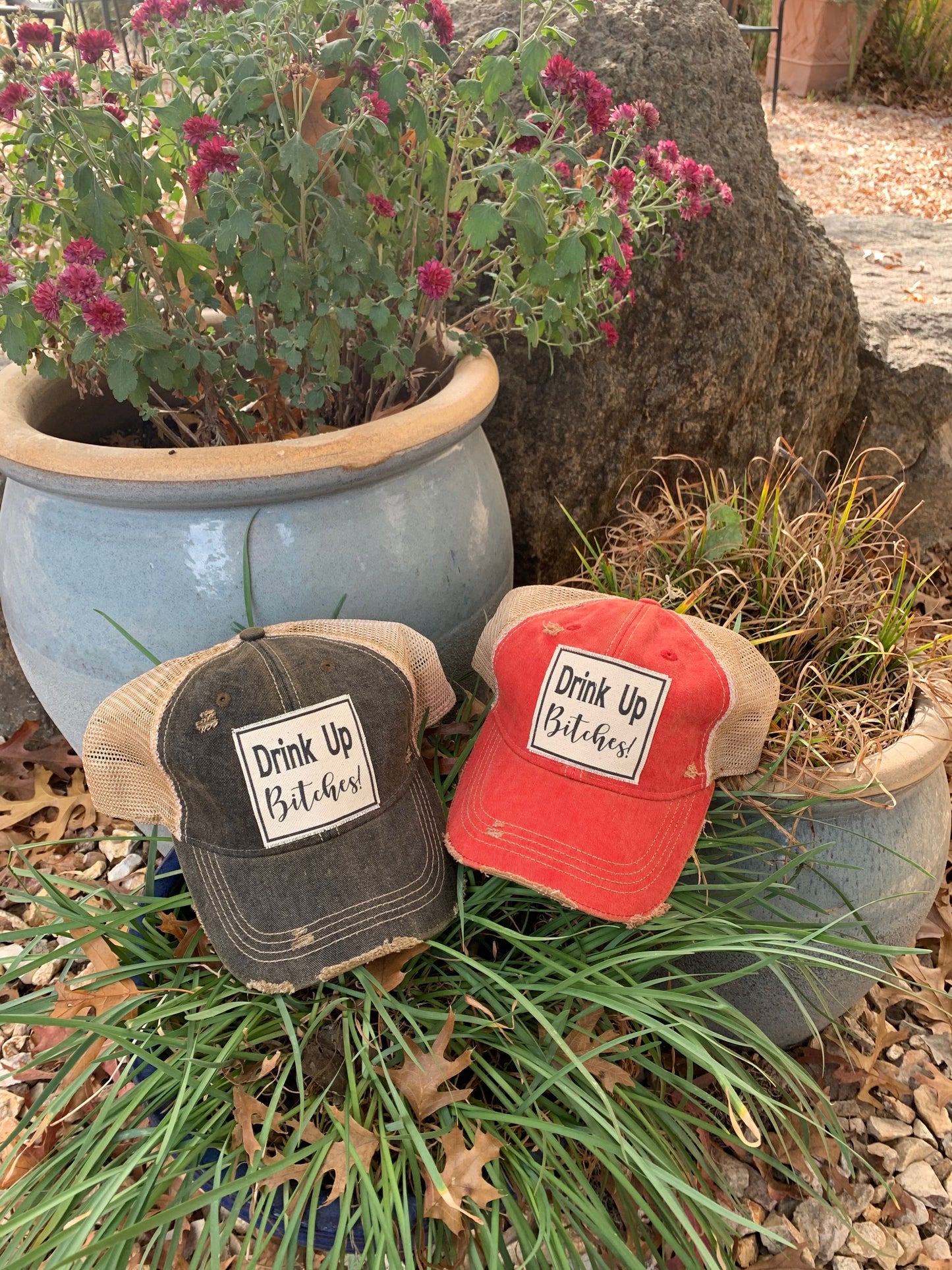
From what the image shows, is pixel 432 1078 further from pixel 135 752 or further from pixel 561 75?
pixel 561 75

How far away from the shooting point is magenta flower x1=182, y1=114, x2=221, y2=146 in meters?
1.30

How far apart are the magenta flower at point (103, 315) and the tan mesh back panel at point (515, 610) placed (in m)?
0.65

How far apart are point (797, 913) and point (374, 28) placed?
140cm

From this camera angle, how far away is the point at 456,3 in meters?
2.27

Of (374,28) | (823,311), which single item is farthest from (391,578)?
(823,311)

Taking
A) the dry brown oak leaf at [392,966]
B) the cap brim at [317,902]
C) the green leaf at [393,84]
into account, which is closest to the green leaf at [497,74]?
the green leaf at [393,84]

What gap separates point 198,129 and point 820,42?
8298 mm

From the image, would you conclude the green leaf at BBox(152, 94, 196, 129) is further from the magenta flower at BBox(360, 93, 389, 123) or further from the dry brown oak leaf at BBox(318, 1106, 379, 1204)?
the dry brown oak leaf at BBox(318, 1106, 379, 1204)

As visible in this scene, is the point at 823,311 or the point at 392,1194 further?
the point at 823,311

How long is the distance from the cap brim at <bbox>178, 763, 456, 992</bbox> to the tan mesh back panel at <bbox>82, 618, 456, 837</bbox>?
0.08 meters

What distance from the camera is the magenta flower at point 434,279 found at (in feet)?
4.89

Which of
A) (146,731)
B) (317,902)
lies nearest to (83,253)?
(146,731)

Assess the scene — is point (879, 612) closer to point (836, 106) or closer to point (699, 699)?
point (699, 699)

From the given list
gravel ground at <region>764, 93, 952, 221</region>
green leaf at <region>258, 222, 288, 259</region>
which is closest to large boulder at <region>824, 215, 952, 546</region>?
green leaf at <region>258, 222, 288, 259</region>
